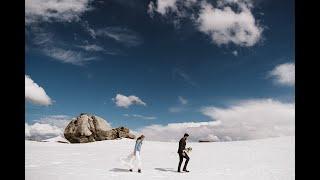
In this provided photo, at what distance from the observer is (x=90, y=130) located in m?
38.2

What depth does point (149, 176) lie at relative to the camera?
15.4m

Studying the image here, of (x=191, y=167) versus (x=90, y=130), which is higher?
(x=90, y=130)

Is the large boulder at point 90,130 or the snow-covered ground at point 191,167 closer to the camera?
the snow-covered ground at point 191,167

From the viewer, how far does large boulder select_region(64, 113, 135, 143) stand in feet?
124

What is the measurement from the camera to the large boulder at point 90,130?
3788cm

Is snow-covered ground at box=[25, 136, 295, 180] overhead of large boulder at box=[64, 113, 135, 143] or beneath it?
beneath

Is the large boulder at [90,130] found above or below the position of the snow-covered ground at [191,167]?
above

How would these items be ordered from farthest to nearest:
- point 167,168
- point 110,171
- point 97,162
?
point 97,162 → point 167,168 → point 110,171

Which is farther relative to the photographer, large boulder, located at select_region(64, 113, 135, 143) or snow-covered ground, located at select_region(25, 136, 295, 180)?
large boulder, located at select_region(64, 113, 135, 143)

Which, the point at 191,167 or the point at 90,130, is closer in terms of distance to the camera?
the point at 191,167
